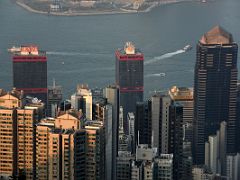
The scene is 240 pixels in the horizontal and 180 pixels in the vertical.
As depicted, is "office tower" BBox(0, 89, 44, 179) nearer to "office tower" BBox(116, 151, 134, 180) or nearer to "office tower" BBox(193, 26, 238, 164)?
"office tower" BBox(116, 151, 134, 180)

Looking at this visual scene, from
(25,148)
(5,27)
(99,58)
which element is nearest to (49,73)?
(99,58)

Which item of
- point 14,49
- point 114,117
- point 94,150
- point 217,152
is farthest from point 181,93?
point 94,150

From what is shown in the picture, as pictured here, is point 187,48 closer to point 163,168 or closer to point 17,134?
point 163,168

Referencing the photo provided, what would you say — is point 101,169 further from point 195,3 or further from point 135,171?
point 195,3

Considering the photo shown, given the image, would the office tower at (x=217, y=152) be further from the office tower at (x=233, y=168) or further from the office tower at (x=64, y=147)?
the office tower at (x=64, y=147)

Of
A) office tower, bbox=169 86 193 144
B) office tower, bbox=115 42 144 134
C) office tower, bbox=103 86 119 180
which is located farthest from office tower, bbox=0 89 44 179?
office tower, bbox=115 42 144 134

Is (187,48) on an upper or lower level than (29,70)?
upper

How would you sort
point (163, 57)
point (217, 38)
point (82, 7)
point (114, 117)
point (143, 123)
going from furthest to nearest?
point (82, 7) → point (163, 57) → point (217, 38) → point (143, 123) → point (114, 117)
